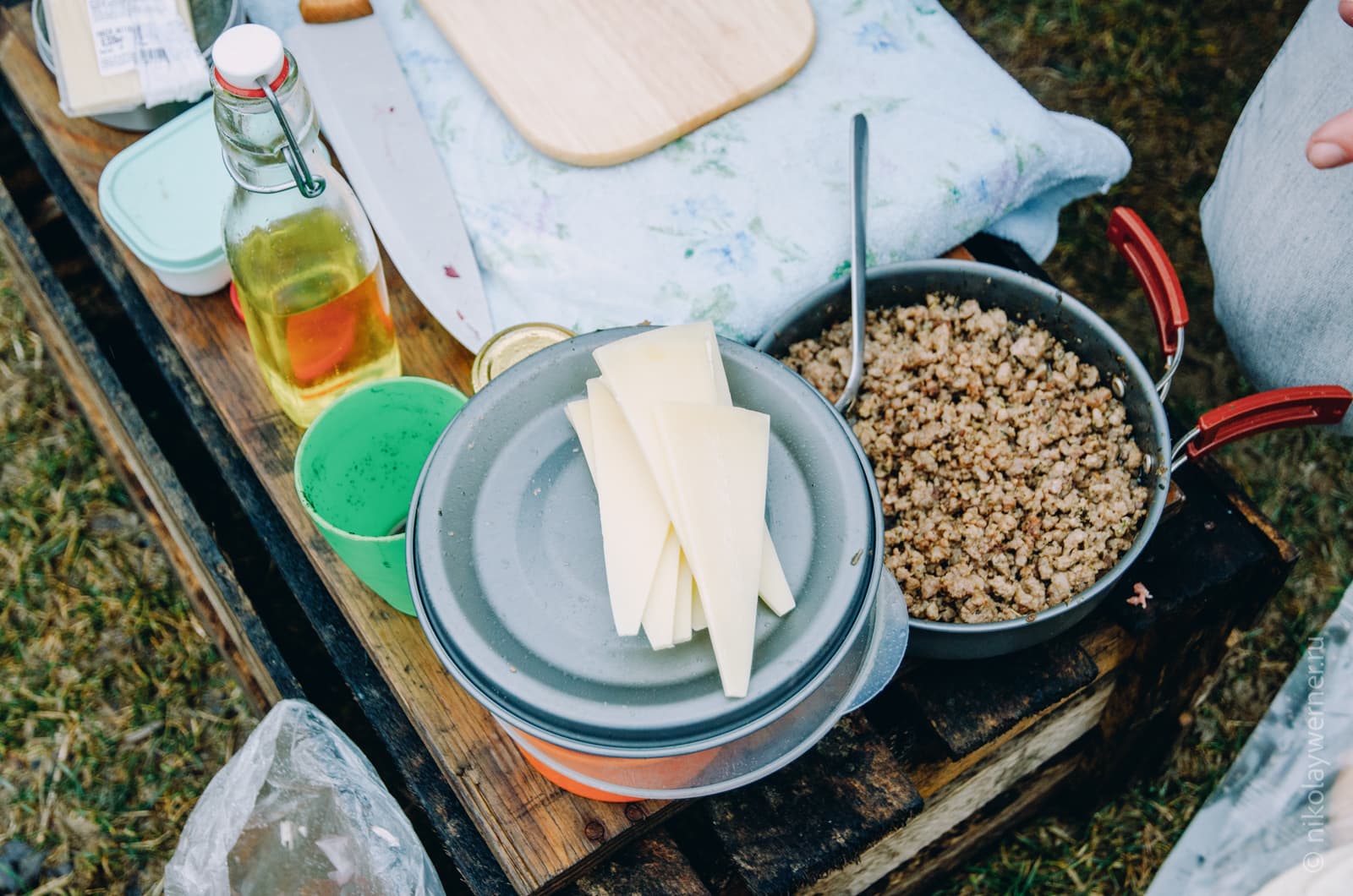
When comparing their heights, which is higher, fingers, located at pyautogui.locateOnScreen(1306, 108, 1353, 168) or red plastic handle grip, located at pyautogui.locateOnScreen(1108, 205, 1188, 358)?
fingers, located at pyautogui.locateOnScreen(1306, 108, 1353, 168)

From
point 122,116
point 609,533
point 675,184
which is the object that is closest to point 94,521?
point 122,116

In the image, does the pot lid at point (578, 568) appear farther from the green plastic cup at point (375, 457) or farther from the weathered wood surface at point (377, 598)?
the weathered wood surface at point (377, 598)

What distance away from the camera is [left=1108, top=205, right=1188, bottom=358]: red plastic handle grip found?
1.29 metres

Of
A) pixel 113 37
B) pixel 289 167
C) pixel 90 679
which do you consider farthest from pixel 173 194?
pixel 90 679

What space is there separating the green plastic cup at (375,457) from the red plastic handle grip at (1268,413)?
818 millimetres

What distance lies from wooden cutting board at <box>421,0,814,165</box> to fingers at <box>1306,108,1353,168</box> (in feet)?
2.11

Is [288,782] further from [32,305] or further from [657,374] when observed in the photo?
[32,305]

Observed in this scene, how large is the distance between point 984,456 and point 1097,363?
7.4 inches

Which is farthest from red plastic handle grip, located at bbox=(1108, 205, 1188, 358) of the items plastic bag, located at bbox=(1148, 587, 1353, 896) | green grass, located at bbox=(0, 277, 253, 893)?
green grass, located at bbox=(0, 277, 253, 893)

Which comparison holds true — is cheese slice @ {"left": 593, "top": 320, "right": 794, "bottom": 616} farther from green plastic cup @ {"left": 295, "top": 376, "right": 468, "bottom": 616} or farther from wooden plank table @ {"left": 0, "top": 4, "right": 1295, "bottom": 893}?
wooden plank table @ {"left": 0, "top": 4, "right": 1295, "bottom": 893}

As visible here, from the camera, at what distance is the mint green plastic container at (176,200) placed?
4.35 feet

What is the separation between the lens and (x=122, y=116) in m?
1.46

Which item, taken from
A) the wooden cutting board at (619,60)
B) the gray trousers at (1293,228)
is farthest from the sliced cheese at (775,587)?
the gray trousers at (1293,228)

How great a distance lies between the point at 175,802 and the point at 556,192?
1194mm
